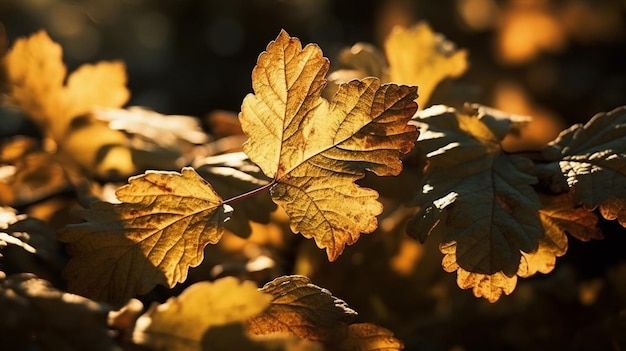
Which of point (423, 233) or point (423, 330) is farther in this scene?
point (423, 330)

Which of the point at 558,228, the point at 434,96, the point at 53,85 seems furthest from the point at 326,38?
the point at 558,228

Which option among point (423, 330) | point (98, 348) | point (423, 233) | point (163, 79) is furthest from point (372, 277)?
point (163, 79)

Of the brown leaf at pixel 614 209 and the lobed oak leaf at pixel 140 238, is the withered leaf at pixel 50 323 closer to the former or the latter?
the lobed oak leaf at pixel 140 238

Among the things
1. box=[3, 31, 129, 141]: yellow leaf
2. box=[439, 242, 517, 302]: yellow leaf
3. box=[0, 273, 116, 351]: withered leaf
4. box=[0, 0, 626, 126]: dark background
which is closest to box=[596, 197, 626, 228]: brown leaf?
box=[439, 242, 517, 302]: yellow leaf

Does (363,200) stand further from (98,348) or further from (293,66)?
(98,348)

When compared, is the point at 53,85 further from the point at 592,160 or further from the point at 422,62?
the point at 592,160
